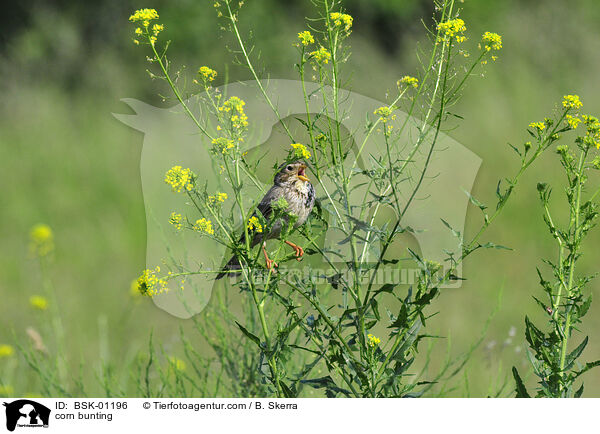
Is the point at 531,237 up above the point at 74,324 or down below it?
above

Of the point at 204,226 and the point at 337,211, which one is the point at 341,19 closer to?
the point at 337,211

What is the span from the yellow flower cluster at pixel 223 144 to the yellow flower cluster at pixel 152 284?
335mm

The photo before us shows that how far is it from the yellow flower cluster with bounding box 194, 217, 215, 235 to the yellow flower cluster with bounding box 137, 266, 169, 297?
0.14m

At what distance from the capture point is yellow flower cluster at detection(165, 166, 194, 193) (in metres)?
1.97

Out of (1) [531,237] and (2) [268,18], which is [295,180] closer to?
(1) [531,237]

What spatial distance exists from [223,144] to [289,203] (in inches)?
12.0

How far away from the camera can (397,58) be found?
9.26m

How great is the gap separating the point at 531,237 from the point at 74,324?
142 inches

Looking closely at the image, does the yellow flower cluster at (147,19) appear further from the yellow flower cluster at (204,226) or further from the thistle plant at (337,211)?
the yellow flower cluster at (204,226)

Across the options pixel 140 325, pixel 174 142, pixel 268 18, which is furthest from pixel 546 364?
pixel 268 18
